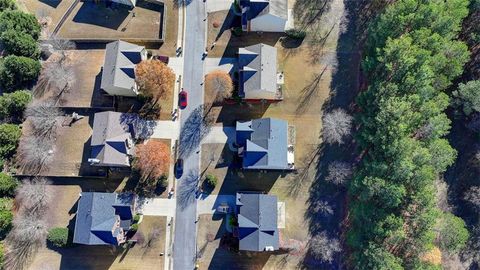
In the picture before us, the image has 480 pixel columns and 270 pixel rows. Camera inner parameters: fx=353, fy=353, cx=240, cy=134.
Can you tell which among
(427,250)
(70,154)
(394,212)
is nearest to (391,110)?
(394,212)

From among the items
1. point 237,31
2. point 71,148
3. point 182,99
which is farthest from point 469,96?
point 71,148

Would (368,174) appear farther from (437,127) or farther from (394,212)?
(437,127)

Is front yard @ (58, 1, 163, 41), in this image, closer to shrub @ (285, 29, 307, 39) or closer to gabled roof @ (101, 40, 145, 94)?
gabled roof @ (101, 40, 145, 94)

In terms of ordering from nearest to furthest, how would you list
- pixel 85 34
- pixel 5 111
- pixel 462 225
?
pixel 462 225 → pixel 5 111 → pixel 85 34

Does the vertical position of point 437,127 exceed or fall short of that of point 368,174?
it exceeds it

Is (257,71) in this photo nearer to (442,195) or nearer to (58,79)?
(58,79)

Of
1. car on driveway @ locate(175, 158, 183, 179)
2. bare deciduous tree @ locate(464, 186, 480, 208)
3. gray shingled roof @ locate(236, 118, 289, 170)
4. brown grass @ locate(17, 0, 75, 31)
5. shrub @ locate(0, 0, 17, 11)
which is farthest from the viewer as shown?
brown grass @ locate(17, 0, 75, 31)

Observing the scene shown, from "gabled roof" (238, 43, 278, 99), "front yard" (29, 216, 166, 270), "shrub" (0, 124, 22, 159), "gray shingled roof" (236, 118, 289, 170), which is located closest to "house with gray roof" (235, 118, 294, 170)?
"gray shingled roof" (236, 118, 289, 170)
